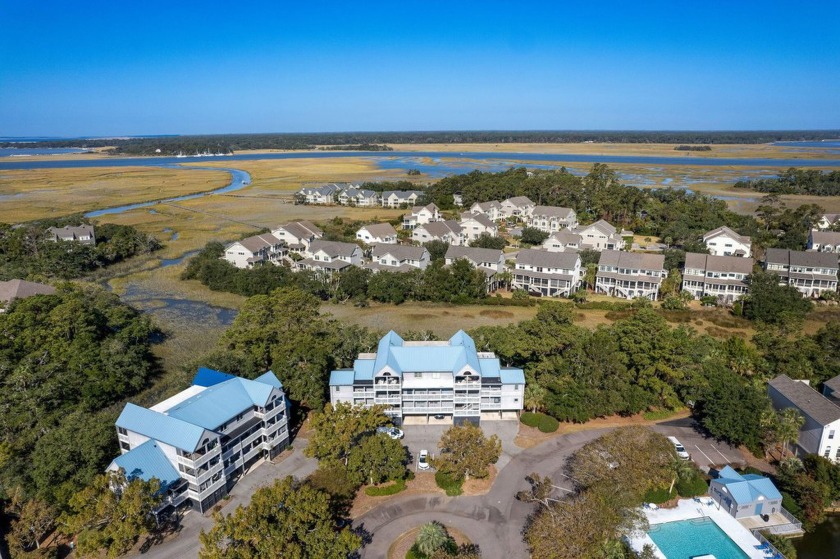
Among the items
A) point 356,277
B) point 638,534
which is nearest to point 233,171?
point 356,277

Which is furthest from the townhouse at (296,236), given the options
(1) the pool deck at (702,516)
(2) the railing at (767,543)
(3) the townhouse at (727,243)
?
(2) the railing at (767,543)

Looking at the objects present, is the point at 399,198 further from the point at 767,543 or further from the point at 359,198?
the point at 767,543

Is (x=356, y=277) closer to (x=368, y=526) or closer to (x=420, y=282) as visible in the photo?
(x=420, y=282)

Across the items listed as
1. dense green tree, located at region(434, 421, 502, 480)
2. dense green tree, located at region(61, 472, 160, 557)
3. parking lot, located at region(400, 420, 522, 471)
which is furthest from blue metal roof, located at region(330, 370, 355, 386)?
dense green tree, located at region(61, 472, 160, 557)

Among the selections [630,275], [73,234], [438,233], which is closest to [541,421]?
[630,275]

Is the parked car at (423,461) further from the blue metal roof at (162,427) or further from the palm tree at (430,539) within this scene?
the blue metal roof at (162,427)
